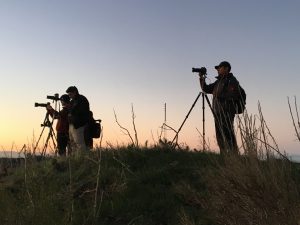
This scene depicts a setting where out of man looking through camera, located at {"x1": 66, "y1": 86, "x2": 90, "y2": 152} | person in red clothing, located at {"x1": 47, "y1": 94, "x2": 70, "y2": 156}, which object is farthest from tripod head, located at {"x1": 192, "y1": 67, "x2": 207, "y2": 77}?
person in red clothing, located at {"x1": 47, "y1": 94, "x2": 70, "y2": 156}

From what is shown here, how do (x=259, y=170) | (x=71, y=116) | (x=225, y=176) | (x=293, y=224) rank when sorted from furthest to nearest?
(x=71, y=116)
(x=225, y=176)
(x=259, y=170)
(x=293, y=224)

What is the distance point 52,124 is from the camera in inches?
416

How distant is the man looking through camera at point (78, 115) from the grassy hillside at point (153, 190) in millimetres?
1272

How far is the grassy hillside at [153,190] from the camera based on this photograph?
4.05 m

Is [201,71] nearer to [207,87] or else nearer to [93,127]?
[207,87]

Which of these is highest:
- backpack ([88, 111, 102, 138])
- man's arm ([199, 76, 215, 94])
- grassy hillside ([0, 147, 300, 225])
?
man's arm ([199, 76, 215, 94])

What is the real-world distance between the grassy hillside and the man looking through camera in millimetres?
1272

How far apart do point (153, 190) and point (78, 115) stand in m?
3.46

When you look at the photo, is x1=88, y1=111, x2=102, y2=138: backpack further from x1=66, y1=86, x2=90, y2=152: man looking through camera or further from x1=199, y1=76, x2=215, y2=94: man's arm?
x1=199, y1=76, x2=215, y2=94: man's arm

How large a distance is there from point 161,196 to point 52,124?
4577mm

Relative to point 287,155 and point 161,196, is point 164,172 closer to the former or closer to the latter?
point 161,196

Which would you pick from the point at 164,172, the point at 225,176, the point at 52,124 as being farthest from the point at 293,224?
the point at 52,124

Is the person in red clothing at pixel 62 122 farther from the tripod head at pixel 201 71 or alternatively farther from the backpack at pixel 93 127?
the tripod head at pixel 201 71

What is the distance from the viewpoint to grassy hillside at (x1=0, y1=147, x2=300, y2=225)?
405cm
